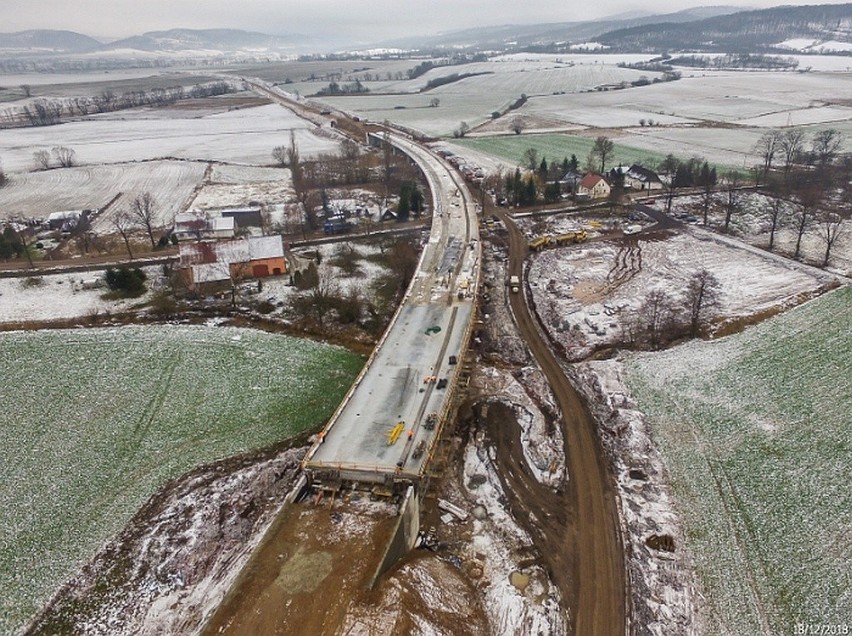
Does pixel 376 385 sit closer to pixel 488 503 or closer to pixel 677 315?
pixel 488 503

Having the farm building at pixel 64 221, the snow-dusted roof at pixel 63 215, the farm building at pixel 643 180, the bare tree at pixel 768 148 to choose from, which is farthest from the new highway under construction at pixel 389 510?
the bare tree at pixel 768 148

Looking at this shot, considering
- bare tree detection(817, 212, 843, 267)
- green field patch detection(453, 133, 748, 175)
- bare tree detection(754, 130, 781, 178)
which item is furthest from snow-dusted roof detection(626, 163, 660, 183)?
bare tree detection(817, 212, 843, 267)

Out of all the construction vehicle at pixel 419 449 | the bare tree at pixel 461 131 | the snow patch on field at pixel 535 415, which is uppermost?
the bare tree at pixel 461 131

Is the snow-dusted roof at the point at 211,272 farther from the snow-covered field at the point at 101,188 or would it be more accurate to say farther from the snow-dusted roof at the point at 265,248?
the snow-covered field at the point at 101,188

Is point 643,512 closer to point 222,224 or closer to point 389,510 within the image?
point 389,510

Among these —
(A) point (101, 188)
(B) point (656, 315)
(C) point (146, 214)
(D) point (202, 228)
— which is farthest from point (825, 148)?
(A) point (101, 188)

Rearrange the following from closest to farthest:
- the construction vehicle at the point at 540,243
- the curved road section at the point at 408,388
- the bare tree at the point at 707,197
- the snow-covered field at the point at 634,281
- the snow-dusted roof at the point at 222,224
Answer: the curved road section at the point at 408,388
the snow-covered field at the point at 634,281
the construction vehicle at the point at 540,243
the snow-dusted roof at the point at 222,224
the bare tree at the point at 707,197
